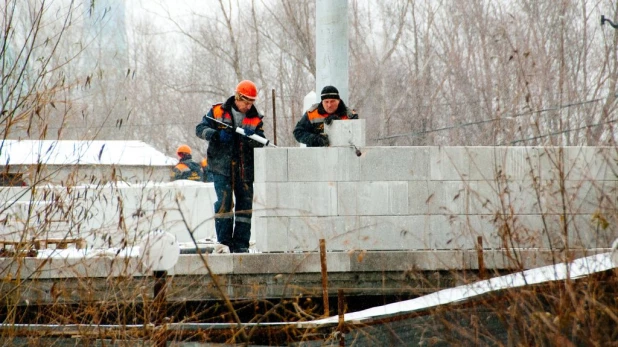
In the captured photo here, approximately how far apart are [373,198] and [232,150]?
5.45 ft

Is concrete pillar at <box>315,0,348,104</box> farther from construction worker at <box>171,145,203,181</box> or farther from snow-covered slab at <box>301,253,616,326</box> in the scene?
construction worker at <box>171,145,203,181</box>

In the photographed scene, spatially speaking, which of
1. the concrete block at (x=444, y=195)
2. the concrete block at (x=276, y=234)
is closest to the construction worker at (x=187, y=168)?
the concrete block at (x=276, y=234)

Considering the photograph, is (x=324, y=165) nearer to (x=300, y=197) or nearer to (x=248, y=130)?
(x=300, y=197)

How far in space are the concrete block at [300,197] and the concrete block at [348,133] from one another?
0.45m

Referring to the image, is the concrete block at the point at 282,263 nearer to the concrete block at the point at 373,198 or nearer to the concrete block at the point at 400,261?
the concrete block at the point at 400,261

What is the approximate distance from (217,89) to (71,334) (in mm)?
29468

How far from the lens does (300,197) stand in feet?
26.9

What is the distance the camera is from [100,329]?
5816mm

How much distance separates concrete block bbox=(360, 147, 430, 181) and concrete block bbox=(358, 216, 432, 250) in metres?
0.37

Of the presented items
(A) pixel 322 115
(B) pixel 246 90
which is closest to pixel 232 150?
(B) pixel 246 90

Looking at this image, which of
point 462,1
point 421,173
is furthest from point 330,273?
point 462,1

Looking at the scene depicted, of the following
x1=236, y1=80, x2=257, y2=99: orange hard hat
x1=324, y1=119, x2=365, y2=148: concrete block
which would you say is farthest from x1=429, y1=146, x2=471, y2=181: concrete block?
x1=236, y1=80, x2=257, y2=99: orange hard hat

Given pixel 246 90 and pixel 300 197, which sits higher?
pixel 246 90

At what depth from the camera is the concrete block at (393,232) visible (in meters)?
8.21
